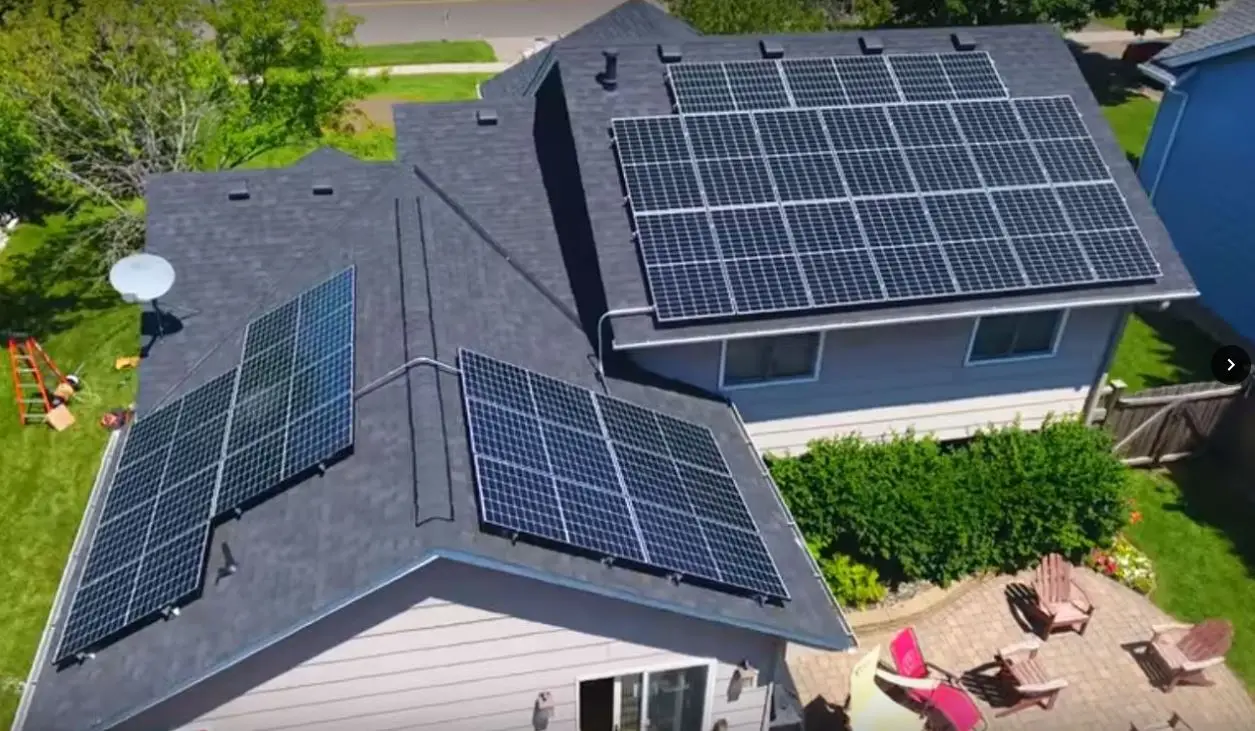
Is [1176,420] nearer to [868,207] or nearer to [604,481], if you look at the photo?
[868,207]

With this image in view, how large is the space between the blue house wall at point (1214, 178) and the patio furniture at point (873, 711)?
1615 cm

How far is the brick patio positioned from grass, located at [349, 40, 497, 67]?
31493mm

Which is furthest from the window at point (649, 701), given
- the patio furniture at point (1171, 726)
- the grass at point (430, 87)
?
the grass at point (430, 87)

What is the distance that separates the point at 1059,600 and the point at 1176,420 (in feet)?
18.1

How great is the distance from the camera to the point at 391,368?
13.2 meters

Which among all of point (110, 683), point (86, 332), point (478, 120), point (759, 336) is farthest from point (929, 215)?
point (86, 332)

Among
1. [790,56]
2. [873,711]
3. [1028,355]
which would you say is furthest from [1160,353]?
[873,711]

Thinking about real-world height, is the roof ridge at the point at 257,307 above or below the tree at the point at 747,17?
below

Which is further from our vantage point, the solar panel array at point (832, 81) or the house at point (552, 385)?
the solar panel array at point (832, 81)

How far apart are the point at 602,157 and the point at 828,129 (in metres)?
4.09

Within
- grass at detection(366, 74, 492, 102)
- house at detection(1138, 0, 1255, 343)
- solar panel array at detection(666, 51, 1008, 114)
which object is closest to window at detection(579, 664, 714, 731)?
solar panel array at detection(666, 51, 1008, 114)

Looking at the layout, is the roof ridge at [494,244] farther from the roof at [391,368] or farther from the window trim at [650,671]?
the window trim at [650,671]

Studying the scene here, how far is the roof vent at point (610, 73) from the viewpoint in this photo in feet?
56.8

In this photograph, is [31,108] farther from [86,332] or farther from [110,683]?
[110,683]
